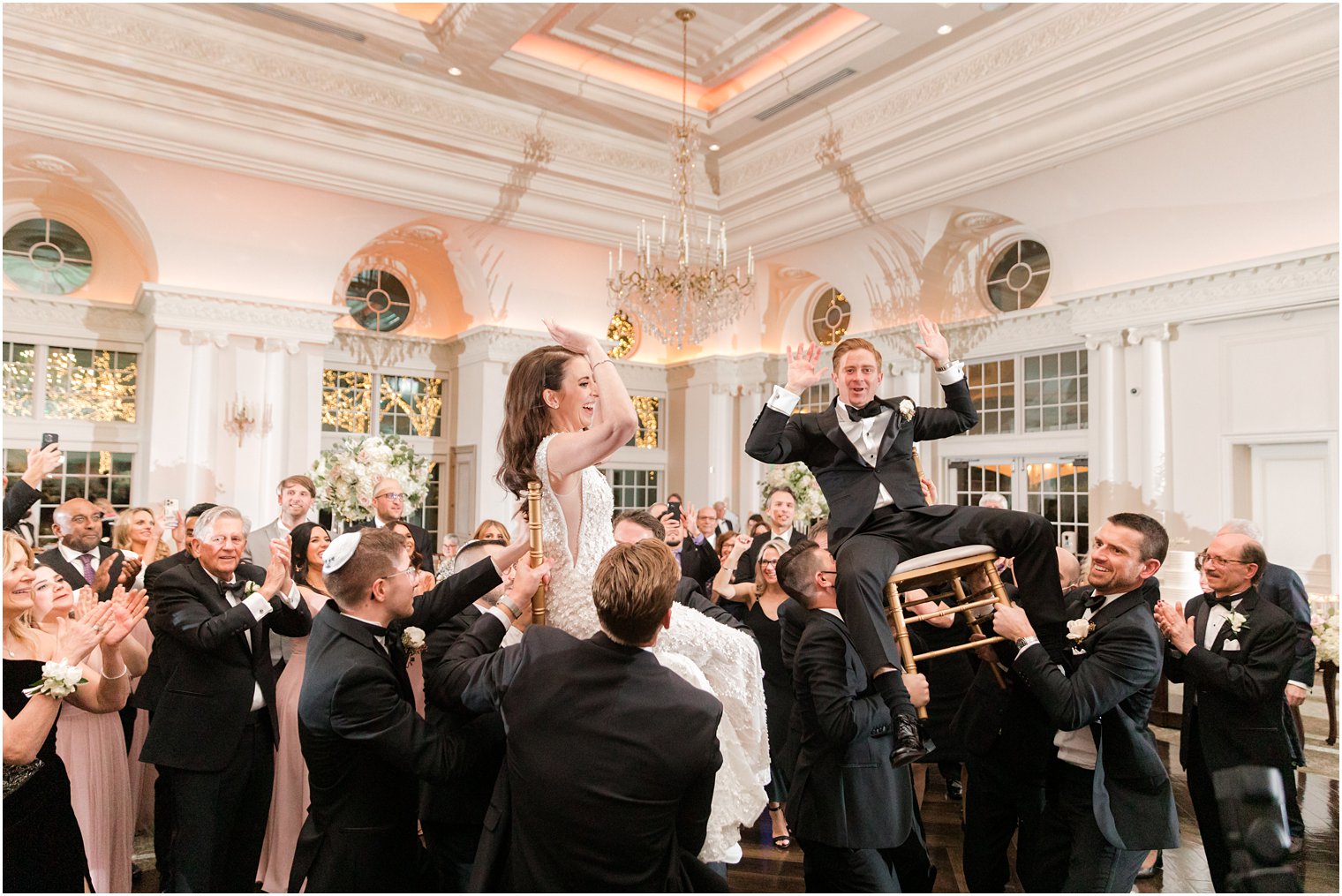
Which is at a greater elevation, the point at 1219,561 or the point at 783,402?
the point at 783,402

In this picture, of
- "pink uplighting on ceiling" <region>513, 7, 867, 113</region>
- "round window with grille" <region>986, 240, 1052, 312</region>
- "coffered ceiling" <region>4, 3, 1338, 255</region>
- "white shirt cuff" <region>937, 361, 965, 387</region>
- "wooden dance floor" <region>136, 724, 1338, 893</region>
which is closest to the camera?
"white shirt cuff" <region>937, 361, 965, 387</region>

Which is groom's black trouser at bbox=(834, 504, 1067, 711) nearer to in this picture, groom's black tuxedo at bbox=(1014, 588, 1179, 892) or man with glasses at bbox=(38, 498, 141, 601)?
groom's black tuxedo at bbox=(1014, 588, 1179, 892)

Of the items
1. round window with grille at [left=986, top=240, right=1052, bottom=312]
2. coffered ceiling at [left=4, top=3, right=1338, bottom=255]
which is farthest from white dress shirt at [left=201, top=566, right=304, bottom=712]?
round window with grille at [left=986, top=240, right=1052, bottom=312]

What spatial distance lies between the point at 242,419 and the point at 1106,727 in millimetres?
10529

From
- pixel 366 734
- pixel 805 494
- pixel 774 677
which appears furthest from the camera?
pixel 805 494

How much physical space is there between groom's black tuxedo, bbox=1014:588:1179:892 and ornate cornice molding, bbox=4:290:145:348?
1195 cm

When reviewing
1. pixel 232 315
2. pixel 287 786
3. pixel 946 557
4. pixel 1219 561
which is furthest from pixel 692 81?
pixel 287 786

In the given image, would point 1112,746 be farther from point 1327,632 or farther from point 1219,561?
point 1327,632

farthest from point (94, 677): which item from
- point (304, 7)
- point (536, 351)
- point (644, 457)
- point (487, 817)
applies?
point (644, 457)

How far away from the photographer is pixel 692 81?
12.3m

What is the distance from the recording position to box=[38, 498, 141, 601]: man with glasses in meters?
5.62

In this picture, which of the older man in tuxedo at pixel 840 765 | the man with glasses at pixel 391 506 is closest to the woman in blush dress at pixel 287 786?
the man with glasses at pixel 391 506

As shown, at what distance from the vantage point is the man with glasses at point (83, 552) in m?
5.62

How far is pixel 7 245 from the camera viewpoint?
10992 millimetres
